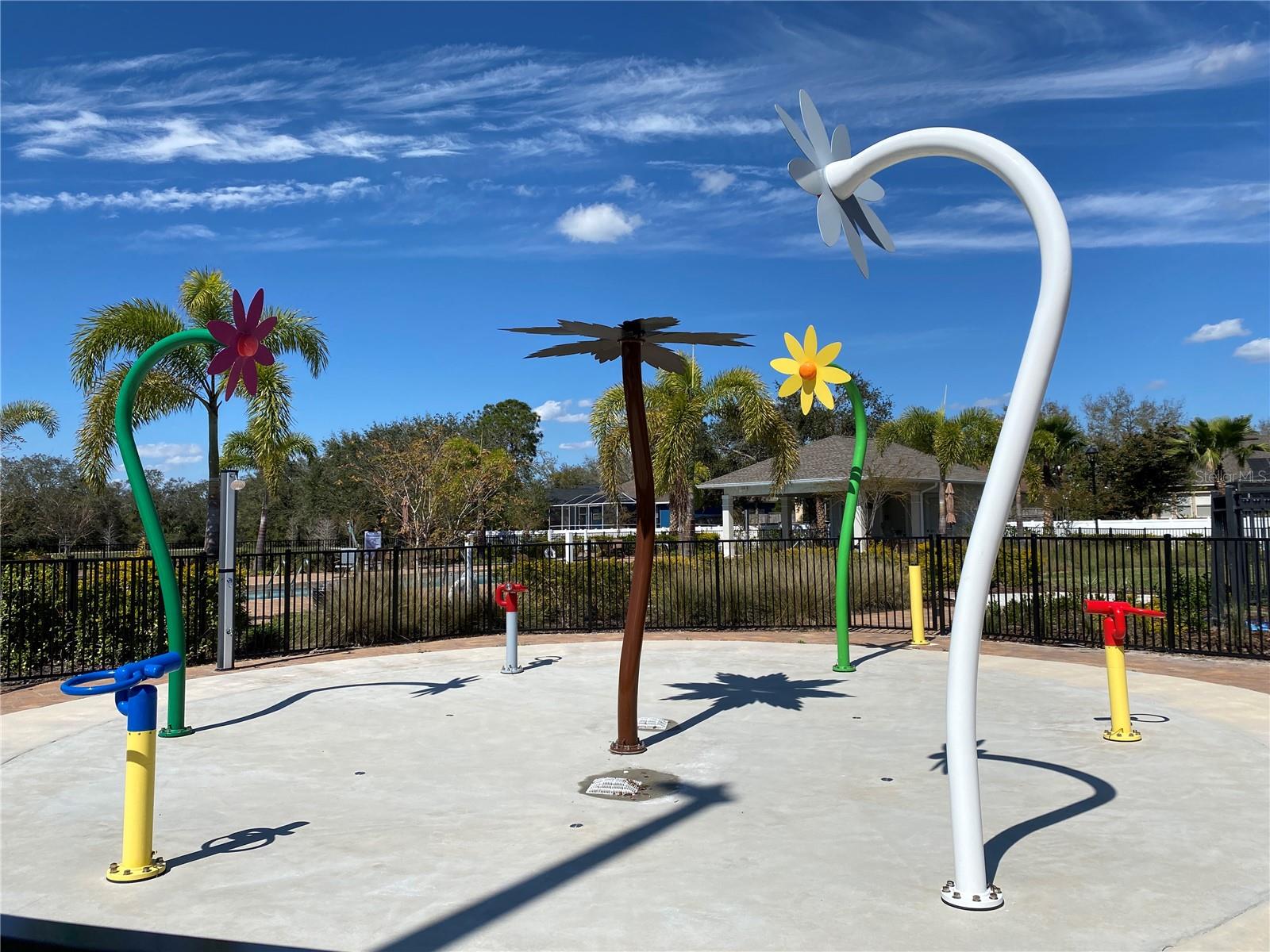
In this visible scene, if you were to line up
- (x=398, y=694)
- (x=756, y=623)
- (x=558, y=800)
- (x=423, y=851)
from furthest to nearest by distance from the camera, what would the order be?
(x=756, y=623)
(x=398, y=694)
(x=558, y=800)
(x=423, y=851)

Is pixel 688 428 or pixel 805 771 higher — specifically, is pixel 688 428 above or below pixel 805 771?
above

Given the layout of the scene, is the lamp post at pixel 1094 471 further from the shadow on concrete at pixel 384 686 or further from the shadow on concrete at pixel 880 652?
the shadow on concrete at pixel 384 686

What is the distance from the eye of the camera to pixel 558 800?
5980 millimetres

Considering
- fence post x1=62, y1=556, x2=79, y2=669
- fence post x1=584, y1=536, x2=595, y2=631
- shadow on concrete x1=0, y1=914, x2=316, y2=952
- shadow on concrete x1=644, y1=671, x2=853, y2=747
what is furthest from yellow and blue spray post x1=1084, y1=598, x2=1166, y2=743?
fence post x1=62, y1=556, x2=79, y2=669

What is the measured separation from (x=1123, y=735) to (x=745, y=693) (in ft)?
11.9

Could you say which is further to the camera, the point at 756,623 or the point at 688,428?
the point at 688,428

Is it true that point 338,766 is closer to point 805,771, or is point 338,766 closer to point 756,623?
point 805,771

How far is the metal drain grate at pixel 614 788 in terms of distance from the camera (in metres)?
6.03

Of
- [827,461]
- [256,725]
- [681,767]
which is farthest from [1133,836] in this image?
[827,461]

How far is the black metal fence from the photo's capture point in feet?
37.8

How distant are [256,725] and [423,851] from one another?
4.07 m

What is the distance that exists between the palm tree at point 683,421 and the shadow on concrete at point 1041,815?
14.5m

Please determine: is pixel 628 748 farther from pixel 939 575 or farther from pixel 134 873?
pixel 939 575

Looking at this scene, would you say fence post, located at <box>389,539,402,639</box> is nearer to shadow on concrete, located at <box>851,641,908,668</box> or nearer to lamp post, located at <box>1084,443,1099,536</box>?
shadow on concrete, located at <box>851,641,908,668</box>
